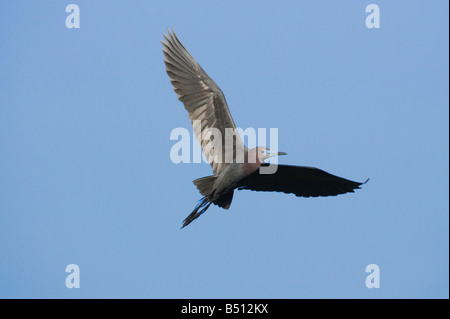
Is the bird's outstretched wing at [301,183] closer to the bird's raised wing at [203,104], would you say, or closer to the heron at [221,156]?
the heron at [221,156]

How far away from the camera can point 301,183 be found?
12703mm

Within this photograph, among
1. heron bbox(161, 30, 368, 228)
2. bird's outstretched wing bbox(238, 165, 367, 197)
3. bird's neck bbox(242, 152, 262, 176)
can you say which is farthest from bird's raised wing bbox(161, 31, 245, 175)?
bird's outstretched wing bbox(238, 165, 367, 197)

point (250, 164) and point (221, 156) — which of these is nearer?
point (250, 164)

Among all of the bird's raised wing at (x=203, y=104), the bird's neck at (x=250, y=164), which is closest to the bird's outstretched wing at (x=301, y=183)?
the bird's neck at (x=250, y=164)

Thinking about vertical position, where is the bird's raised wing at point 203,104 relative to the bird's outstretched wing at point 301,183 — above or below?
above

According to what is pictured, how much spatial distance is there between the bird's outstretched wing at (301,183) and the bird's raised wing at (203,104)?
0.67m

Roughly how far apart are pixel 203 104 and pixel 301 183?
Answer: 2259 mm

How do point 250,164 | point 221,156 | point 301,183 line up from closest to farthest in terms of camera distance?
point 250,164, point 221,156, point 301,183

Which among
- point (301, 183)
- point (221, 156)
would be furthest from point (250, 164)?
point (301, 183)

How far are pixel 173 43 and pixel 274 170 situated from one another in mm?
2897

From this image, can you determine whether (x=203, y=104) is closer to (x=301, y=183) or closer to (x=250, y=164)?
(x=250, y=164)

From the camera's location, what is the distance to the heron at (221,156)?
1171 centimetres
